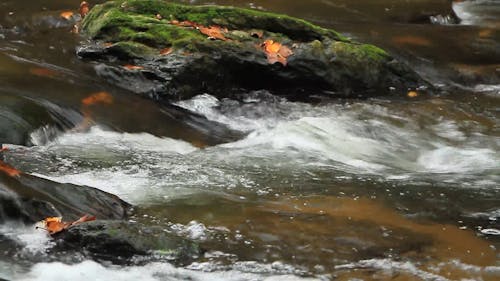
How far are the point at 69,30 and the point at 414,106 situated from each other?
15.6 ft

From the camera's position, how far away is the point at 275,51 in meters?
7.89

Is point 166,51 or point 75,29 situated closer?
point 166,51

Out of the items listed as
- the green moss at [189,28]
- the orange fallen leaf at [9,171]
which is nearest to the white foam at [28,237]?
the orange fallen leaf at [9,171]

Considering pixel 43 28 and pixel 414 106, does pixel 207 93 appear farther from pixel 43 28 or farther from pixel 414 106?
pixel 43 28

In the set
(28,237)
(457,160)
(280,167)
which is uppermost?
(28,237)

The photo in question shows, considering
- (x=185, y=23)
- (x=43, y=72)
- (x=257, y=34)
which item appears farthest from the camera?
(x=185, y=23)

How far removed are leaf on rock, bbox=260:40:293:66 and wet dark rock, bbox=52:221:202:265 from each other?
4.27 meters

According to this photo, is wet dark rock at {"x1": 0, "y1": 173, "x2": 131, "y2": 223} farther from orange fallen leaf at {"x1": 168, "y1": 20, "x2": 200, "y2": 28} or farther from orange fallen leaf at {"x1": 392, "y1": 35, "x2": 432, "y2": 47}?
orange fallen leaf at {"x1": 392, "y1": 35, "x2": 432, "y2": 47}

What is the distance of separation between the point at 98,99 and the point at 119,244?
3293 millimetres

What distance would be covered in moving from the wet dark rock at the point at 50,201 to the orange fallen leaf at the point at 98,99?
7.98 feet

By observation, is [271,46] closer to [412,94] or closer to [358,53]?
[358,53]

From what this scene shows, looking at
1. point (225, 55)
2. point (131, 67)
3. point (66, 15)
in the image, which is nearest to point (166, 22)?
point (131, 67)

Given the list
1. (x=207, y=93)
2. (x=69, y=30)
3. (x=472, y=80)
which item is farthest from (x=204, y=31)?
(x=472, y=80)

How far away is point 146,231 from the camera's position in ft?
12.6
